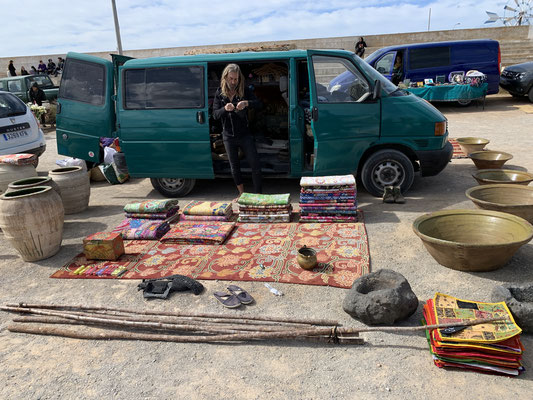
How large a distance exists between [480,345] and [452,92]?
40.7 feet

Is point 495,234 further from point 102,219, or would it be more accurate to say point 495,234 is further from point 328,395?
point 102,219

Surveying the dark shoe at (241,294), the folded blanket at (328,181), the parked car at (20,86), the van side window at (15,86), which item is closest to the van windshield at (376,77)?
the folded blanket at (328,181)

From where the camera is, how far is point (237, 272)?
4.09 meters

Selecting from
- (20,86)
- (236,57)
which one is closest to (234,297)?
(236,57)

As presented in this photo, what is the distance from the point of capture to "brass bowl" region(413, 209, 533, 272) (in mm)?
3564

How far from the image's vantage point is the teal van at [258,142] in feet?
18.8

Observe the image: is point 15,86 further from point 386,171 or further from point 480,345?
point 480,345

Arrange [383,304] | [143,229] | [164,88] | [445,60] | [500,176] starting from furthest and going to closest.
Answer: [445,60], [164,88], [500,176], [143,229], [383,304]

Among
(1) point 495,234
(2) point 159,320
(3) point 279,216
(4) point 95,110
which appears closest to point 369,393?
(2) point 159,320

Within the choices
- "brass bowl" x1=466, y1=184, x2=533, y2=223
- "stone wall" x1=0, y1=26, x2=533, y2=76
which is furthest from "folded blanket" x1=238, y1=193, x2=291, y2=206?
"stone wall" x1=0, y1=26, x2=533, y2=76

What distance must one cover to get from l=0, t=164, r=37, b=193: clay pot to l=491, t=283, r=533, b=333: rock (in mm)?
6084

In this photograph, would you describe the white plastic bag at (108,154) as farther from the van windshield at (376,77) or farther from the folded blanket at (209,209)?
the van windshield at (376,77)

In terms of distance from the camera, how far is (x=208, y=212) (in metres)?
5.50

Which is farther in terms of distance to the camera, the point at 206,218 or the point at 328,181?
the point at 206,218
